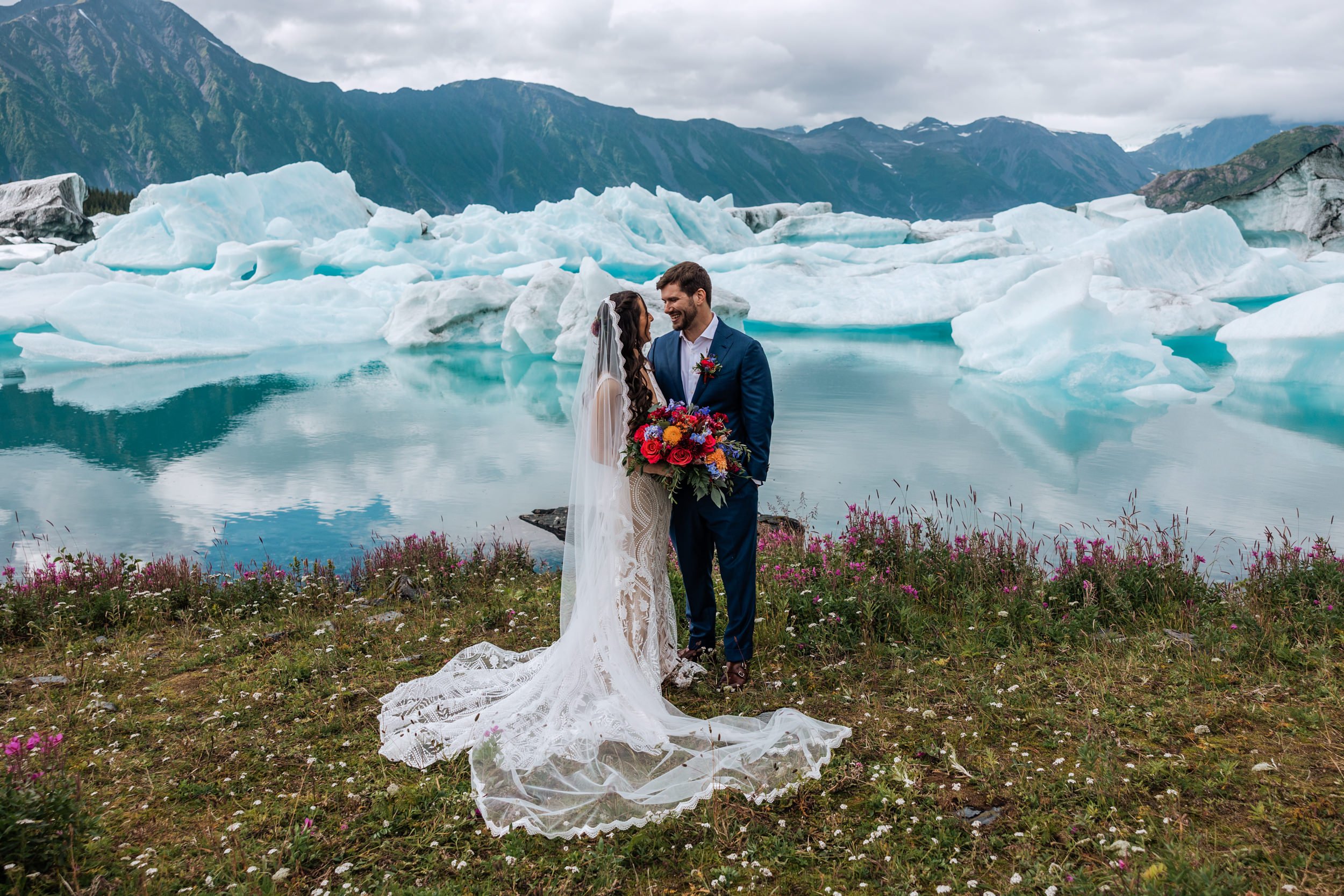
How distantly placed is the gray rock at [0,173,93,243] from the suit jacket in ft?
184

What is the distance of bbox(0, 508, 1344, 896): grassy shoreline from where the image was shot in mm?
3031

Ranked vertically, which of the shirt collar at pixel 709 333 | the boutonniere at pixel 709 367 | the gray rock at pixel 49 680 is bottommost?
the gray rock at pixel 49 680

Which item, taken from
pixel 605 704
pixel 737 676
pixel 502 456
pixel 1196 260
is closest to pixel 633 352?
pixel 605 704

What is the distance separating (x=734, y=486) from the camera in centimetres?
450

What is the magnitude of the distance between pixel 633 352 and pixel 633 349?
1cm

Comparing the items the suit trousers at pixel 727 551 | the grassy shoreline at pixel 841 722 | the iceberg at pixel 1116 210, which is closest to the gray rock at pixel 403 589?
the grassy shoreline at pixel 841 722

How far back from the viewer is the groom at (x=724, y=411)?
14.4 ft

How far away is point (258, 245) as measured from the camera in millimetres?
36750

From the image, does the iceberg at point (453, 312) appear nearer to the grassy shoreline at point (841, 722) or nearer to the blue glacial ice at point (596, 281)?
the blue glacial ice at point (596, 281)

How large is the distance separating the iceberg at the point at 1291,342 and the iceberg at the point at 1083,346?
2913 millimetres

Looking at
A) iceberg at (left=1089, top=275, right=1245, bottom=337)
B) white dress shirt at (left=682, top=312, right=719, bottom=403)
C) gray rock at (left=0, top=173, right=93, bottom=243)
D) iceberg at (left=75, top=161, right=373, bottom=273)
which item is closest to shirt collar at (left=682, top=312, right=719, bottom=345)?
white dress shirt at (left=682, top=312, right=719, bottom=403)

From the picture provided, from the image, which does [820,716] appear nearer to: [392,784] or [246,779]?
[392,784]

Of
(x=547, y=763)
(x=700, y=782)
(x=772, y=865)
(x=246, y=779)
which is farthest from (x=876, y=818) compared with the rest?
(x=246, y=779)

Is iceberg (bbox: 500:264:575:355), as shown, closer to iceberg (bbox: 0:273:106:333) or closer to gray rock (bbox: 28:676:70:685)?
iceberg (bbox: 0:273:106:333)
